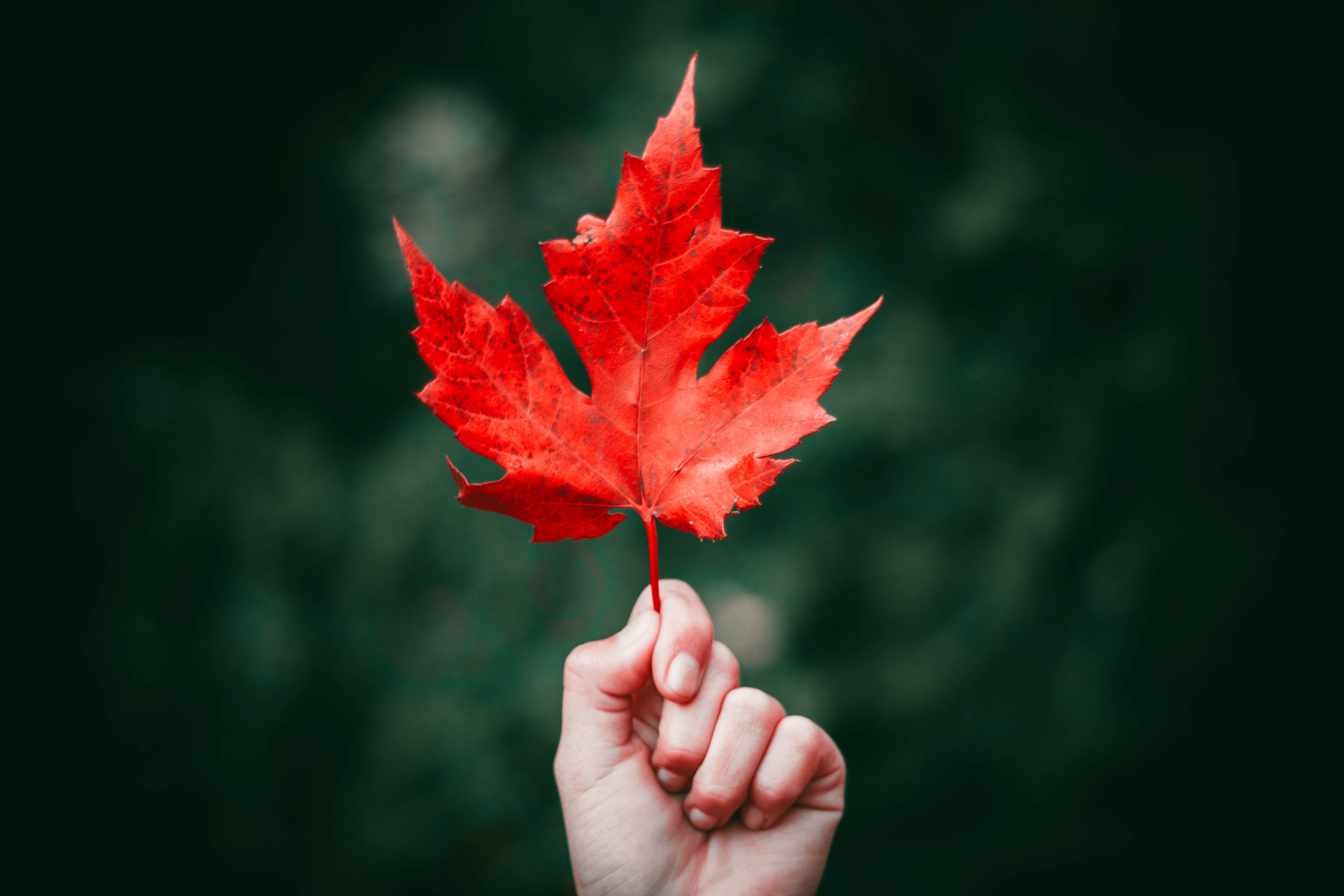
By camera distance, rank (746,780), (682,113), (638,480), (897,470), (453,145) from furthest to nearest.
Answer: (897,470) → (453,145) → (746,780) → (638,480) → (682,113)

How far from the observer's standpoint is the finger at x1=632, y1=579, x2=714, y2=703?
83cm

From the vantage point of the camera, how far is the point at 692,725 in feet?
2.80

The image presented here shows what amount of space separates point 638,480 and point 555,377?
14cm

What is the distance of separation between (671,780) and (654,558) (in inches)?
17.5

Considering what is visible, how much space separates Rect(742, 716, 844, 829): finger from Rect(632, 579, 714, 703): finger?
15 cm

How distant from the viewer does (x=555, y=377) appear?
2.09ft

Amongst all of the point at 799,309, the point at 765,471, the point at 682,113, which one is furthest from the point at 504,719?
the point at 682,113

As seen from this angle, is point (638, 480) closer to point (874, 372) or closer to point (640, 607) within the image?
point (640, 607)

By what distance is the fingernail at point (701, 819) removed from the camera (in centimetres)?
89

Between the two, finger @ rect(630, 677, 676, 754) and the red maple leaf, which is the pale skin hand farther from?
the red maple leaf

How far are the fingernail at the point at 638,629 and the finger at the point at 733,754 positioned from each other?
168mm

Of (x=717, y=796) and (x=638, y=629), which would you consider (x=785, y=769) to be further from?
(x=638, y=629)

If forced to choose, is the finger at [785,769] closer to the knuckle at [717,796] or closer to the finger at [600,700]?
the knuckle at [717,796]

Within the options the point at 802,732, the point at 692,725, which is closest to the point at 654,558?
the point at 692,725
